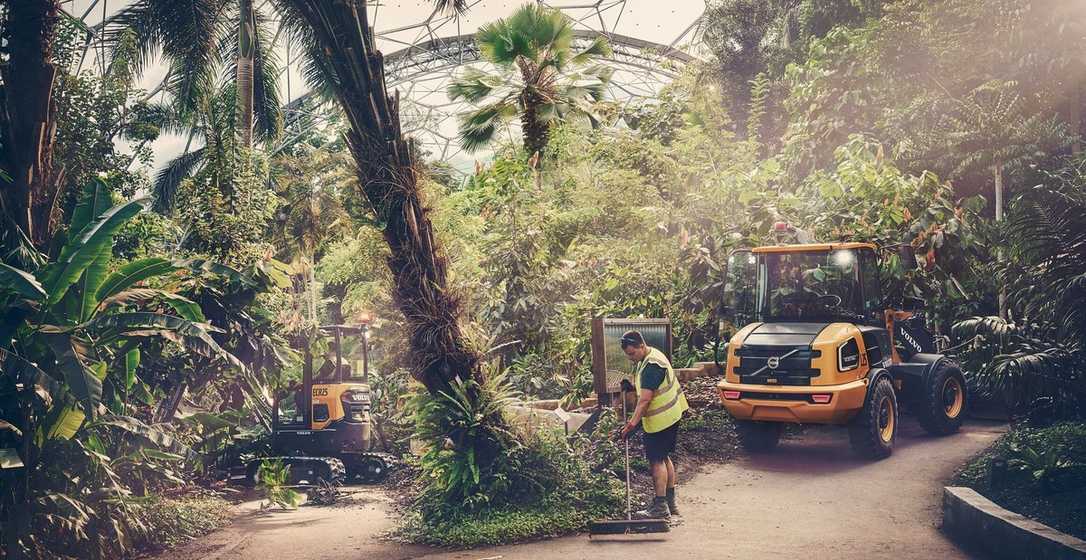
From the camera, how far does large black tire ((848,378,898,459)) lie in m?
10.5

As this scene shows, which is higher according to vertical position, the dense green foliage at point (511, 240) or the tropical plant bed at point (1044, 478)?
the dense green foliage at point (511, 240)

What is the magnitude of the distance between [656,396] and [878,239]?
7206 millimetres

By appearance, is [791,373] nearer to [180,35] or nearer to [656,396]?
[656,396]

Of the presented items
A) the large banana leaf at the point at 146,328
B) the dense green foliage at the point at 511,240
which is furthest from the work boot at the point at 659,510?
the large banana leaf at the point at 146,328

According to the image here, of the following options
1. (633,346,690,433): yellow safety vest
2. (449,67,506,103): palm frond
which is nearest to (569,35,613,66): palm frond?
(449,67,506,103): palm frond

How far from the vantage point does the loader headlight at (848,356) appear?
1038 cm

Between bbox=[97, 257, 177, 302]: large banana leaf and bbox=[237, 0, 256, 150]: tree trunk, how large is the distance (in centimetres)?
1331

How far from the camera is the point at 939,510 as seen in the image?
866 cm

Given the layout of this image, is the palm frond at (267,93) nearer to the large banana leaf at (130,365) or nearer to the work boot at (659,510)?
the large banana leaf at (130,365)

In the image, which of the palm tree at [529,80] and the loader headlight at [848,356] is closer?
the loader headlight at [848,356]

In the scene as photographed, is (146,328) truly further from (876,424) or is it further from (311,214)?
(311,214)

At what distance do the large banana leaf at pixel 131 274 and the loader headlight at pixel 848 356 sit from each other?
7243mm

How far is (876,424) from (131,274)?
8275mm

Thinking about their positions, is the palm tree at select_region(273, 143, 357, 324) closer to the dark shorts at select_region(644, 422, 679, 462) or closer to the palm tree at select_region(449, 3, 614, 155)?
the palm tree at select_region(449, 3, 614, 155)
